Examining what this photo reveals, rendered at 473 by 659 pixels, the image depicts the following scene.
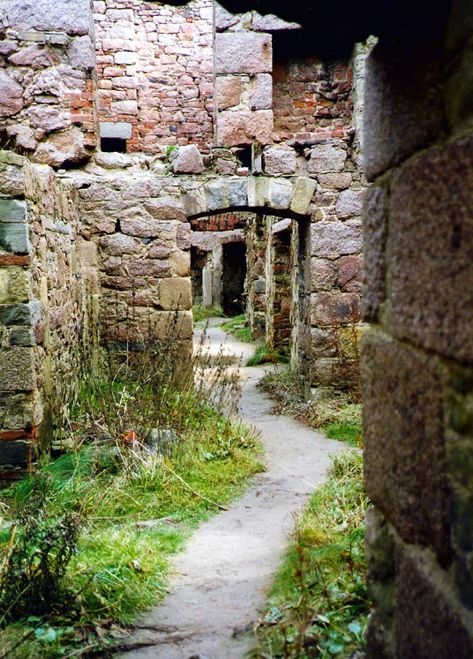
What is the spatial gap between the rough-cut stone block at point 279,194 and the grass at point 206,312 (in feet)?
31.0

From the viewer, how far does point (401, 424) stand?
1.39 meters

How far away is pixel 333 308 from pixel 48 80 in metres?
3.44

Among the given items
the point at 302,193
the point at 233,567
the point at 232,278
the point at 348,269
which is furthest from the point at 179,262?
the point at 232,278

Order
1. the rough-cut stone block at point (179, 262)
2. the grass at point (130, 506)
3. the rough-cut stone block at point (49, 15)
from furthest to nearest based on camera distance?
the rough-cut stone block at point (179, 262)
the rough-cut stone block at point (49, 15)
the grass at point (130, 506)

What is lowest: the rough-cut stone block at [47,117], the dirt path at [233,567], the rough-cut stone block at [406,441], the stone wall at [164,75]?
the dirt path at [233,567]

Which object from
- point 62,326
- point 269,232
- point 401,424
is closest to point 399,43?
point 401,424

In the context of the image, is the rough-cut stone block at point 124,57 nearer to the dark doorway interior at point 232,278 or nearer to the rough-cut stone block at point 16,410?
the dark doorway interior at point 232,278

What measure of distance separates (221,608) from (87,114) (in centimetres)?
484

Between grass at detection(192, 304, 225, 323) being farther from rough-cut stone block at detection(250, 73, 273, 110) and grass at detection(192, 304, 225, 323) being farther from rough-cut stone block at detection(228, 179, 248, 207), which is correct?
rough-cut stone block at detection(250, 73, 273, 110)

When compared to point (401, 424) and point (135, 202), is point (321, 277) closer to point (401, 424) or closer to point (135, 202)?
point (135, 202)

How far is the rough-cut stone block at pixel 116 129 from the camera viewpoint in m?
9.95

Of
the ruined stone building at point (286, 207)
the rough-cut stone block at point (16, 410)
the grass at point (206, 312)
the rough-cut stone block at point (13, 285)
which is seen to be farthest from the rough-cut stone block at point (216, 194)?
the grass at point (206, 312)

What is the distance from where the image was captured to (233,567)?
2945 mm

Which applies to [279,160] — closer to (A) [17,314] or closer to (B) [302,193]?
(B) [302,193]
